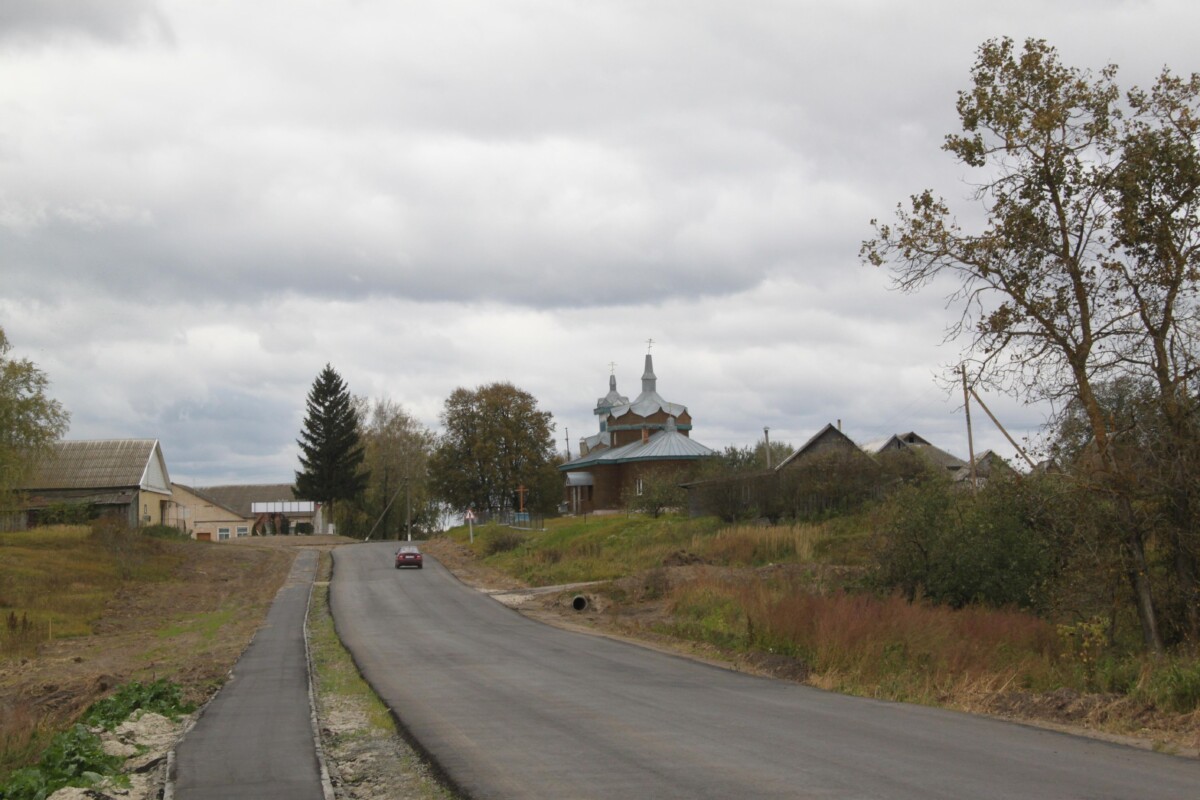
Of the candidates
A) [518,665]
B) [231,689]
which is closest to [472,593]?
[518,665]

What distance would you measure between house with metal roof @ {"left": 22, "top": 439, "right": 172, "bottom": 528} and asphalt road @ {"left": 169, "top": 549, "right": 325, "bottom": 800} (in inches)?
2165

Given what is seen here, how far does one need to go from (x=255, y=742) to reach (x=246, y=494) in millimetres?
120791

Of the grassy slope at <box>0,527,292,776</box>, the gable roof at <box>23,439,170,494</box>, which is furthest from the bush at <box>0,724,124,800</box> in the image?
the gable roof at <box>23,439,170,494</box>

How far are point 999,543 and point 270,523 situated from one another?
3414 inches

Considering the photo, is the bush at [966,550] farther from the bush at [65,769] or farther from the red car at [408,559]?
the red car at [408,559]

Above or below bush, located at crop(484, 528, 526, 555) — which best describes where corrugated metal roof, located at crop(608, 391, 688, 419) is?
above

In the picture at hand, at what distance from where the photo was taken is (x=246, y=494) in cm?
12825

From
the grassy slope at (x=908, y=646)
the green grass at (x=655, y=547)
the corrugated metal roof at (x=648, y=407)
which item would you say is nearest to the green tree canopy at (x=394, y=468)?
the corrugated metal roof at (x=648, y=407)

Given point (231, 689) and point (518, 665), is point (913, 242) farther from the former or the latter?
point (231, 689)

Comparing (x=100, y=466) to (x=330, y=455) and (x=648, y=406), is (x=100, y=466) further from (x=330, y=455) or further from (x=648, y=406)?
(x=648, y=406)

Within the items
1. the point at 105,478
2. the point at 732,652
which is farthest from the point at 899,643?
the point at 105,478

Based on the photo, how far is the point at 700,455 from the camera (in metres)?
83.4

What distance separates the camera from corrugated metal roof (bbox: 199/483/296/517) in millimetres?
124750

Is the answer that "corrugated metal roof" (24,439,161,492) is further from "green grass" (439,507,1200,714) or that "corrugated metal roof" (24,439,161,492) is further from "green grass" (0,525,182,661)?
"green grass" (439,507,1200,714)
